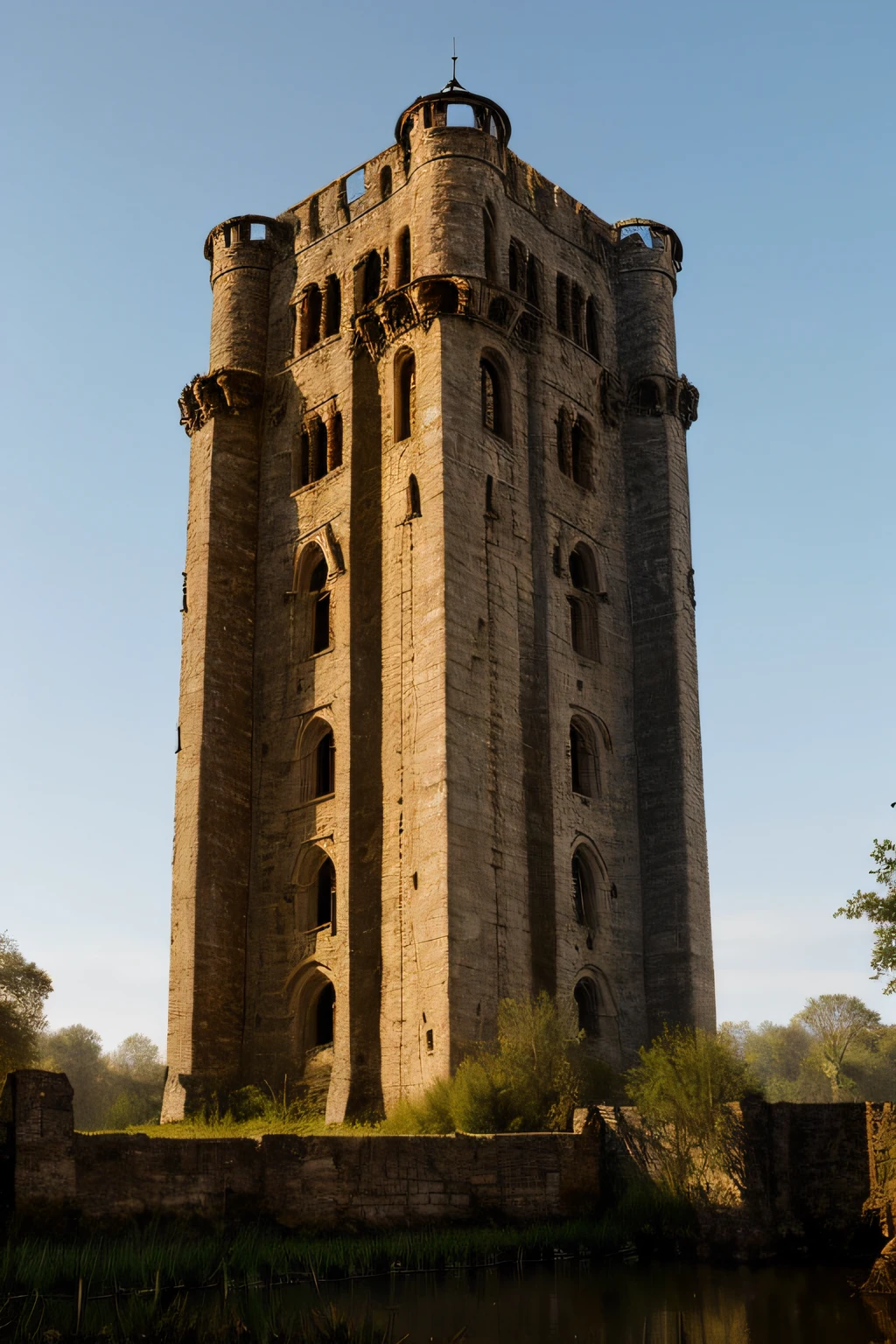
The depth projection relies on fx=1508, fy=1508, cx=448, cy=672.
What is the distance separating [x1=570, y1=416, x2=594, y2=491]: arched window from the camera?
3366 cm

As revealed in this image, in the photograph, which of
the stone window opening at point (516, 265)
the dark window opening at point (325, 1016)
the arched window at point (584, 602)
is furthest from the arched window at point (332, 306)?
the dark window opening at point (325, 1016)

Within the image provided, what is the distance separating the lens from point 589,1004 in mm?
29500

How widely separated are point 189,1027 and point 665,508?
15300 millimetres

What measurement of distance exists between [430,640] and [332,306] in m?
10.5

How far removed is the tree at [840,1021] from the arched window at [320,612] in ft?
107

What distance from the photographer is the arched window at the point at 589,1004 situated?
29.3 meters

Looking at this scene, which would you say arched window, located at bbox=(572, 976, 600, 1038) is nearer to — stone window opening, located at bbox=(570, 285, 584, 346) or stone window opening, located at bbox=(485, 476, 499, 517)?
stone window opening, located at bbox=(485, 476, 499, 517)

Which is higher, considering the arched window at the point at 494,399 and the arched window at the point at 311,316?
the arched window at the point at 311,316

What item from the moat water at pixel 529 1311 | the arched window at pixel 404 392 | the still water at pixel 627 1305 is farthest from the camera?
the arched window at pixel 404 392

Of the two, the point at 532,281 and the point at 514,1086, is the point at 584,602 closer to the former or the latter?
the point at 532,281

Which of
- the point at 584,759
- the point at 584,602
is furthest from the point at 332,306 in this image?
the point at 584,759

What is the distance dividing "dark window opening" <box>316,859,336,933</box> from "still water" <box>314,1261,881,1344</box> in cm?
1276

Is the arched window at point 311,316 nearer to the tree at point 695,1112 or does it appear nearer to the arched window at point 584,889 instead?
the arched window at point 584,889

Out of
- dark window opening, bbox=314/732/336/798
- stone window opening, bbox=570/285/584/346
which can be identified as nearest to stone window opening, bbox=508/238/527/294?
stone window opening, bbox=570/285/584/346
